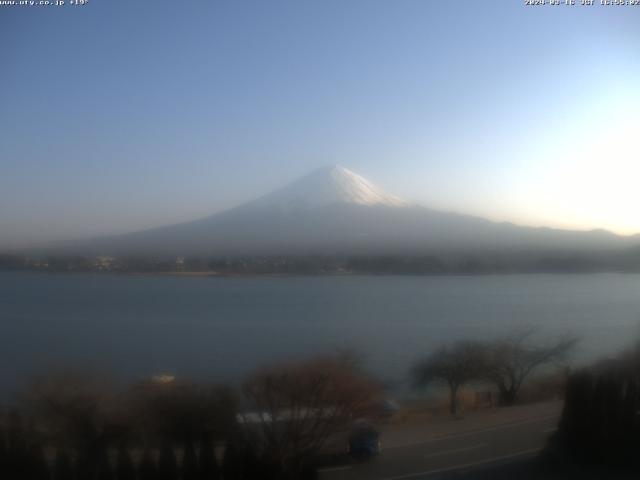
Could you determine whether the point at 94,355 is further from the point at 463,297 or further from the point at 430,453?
the point at 463,297

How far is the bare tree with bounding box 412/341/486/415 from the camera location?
285 centimetres

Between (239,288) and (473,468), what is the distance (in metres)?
1.52

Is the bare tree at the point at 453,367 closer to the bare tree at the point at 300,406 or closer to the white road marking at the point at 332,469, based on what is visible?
the bare tree at the point at 300,406

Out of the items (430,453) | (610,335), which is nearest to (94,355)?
(430,453)

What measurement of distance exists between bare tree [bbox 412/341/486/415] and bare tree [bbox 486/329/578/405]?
67 mm

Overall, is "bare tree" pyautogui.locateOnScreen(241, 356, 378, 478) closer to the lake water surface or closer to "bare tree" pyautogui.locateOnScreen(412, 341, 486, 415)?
the lake water surface

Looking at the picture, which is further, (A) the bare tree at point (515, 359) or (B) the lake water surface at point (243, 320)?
(A) the bare tree at point (515, 359)

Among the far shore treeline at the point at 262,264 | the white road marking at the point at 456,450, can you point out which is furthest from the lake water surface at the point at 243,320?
the white road marking at the point at 456,450

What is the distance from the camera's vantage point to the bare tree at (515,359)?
9.70 feet

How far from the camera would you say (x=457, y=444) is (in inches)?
115

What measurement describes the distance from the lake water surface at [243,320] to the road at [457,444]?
0.33 meters

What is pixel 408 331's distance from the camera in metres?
2.93

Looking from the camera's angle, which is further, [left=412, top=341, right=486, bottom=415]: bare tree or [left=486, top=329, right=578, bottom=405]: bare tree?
[left=486, top=329, right=578, bottom=405]: bare tree

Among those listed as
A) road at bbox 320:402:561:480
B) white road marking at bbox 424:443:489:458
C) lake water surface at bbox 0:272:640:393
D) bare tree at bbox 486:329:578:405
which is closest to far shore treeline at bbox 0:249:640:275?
lake water surface at bbox 0:272:640:393
